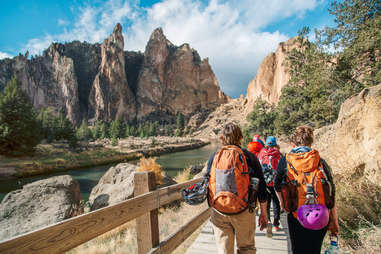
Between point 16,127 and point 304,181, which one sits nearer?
point 304,181

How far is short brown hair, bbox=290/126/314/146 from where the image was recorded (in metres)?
2.07

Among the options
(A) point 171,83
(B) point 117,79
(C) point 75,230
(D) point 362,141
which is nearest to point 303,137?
(C) point 75,230

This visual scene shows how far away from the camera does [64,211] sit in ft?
18.4

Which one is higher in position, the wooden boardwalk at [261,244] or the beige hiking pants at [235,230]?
the beige hiking pants at [235,230]

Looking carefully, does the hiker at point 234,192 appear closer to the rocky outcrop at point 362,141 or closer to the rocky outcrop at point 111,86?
the rocky outcrop at point 362,141

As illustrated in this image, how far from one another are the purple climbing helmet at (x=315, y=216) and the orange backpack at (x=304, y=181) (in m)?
0.05

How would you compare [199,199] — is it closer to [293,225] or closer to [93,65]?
[293,225]

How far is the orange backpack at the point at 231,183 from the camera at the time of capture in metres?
1.78

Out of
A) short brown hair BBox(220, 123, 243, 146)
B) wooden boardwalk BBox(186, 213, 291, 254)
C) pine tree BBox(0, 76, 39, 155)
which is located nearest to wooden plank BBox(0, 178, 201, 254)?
short brown hair BBox(220, 123, 243, 146)

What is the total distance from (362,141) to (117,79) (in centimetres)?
10828

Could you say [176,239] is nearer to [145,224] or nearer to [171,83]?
[145,224]

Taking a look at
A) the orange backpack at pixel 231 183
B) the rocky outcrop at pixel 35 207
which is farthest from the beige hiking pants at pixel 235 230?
the rocky outcrop at pixel 35 207

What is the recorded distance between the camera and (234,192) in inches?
70.3

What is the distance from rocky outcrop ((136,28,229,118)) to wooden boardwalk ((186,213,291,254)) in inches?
4257
